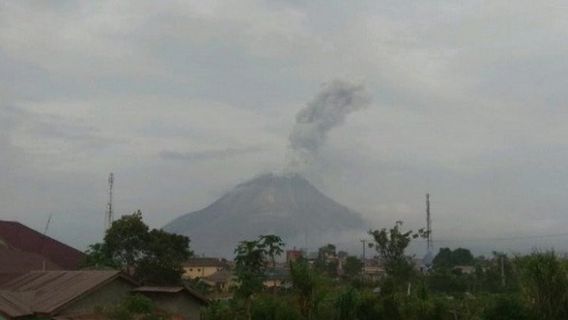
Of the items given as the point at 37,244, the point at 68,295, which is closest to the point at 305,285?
the point at 68,295

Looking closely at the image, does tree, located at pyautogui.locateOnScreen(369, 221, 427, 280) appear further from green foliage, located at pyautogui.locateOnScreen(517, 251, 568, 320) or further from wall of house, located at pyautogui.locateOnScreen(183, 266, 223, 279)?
wall of house, located at pyautogui.locateOnScreen(183, 266, 223, 279)

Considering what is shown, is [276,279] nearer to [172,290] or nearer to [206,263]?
[172,290]

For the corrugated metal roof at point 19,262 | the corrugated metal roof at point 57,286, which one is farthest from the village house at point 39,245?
the corrugated metal roof at point 57,286

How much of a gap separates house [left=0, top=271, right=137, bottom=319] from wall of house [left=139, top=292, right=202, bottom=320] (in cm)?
178

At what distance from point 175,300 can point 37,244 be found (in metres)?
34.8

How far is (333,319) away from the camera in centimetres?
2544

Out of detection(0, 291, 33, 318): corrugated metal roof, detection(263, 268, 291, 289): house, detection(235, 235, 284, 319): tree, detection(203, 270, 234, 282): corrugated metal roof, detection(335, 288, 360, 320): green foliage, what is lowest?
detection(203, 270, 234, 282): corrugated metal roof

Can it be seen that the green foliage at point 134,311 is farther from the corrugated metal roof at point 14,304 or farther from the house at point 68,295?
the corrugated metal roof at point 14,304

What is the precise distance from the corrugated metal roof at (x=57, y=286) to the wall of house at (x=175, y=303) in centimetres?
241

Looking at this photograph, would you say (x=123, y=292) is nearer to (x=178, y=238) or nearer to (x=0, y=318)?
(x=0, y=318)

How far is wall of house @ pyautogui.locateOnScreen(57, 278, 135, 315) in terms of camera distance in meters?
31.3

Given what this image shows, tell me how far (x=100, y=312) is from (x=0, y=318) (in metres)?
4.58

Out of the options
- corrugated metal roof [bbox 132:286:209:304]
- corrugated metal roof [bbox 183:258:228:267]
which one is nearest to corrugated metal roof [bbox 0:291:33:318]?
corrugated metal roof [bbox 132:286:209:304]

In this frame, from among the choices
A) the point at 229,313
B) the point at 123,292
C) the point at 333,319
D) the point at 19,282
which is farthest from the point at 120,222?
the point at 333,319
